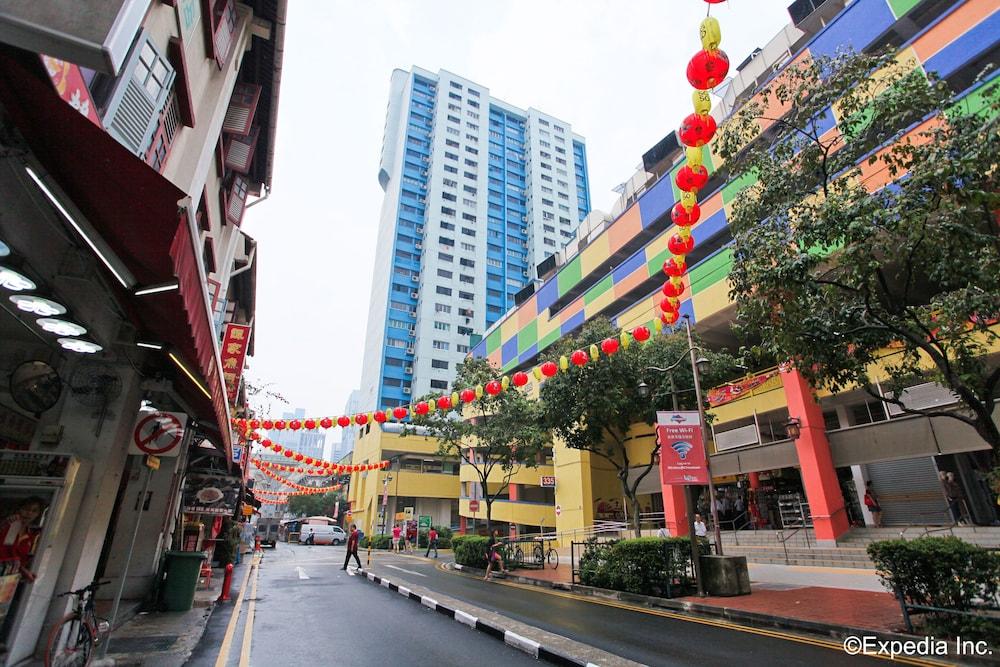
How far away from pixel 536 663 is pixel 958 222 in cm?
830

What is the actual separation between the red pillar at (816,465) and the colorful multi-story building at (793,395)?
1.8 inches

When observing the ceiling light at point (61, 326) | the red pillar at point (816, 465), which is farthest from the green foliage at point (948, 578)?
the ceiling light at point (61, 326)

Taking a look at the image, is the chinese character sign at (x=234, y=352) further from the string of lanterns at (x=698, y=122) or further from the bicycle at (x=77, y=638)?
the string of lanterns at (x=698, y=122)

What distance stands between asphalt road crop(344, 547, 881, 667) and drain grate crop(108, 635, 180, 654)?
525 cm

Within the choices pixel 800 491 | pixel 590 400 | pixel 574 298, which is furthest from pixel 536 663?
pixel 574 298

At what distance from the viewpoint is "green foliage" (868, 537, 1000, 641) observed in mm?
5855

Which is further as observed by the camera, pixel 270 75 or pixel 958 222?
pixel 270 75

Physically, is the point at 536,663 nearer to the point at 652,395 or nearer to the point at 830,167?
the point at 830,167

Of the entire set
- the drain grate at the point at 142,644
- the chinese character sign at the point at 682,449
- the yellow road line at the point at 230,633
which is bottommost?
the yellow road line at the point at 230,633

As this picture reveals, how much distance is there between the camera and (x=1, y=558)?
16.0 ft

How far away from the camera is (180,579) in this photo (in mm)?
9352

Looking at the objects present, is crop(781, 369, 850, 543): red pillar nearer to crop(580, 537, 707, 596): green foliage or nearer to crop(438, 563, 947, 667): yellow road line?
crop(580, 537, 707, 596): green foliage

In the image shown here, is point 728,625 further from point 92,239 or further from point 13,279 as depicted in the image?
point 13,279
